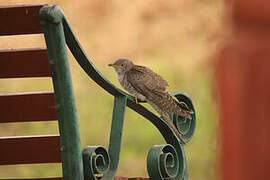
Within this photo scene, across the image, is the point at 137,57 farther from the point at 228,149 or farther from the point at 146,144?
the point at 228,149

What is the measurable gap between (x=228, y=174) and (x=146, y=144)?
4.48 metres

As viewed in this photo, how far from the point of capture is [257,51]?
0.45 m

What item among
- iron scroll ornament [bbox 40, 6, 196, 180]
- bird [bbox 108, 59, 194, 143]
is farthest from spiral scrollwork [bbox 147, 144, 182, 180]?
bird [bbox 108, 59, 194, 143]

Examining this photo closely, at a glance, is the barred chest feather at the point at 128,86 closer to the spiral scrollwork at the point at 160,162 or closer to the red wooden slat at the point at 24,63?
the spiral scrollwork at the point at 160,162

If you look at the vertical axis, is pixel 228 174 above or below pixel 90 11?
below

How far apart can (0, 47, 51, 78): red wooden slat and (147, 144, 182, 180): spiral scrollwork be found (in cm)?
39

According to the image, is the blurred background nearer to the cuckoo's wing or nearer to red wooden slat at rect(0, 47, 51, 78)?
the cuckoo's wing

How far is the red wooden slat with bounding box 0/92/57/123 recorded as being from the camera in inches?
65.3

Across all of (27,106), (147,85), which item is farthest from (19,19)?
(147,85)

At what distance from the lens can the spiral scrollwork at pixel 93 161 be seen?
128 centimetres

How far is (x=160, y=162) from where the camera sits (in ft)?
5.50

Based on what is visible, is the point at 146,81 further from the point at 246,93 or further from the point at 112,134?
the point at 246,93

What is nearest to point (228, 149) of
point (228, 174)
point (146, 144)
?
point (228, 174)

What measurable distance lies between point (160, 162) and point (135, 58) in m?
4.01
